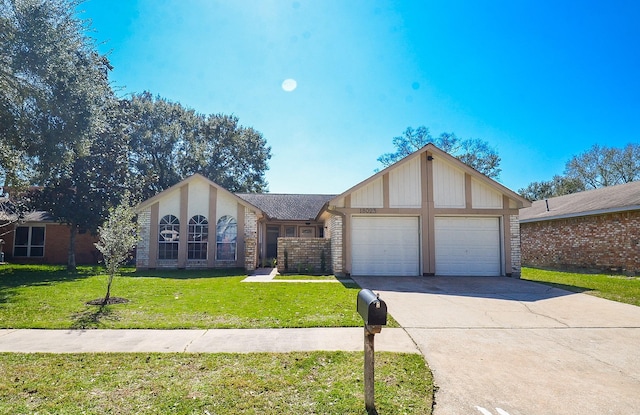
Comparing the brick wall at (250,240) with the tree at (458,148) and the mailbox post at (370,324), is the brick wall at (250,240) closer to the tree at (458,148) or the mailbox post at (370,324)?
the mailbox post at (370,324)

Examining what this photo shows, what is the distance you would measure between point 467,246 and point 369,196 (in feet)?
14.5

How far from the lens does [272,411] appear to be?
3.24 m

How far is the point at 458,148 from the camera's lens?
37000 millimetres

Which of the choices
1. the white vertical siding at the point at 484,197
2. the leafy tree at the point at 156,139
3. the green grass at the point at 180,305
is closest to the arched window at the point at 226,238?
the green grass at the point at 180,305

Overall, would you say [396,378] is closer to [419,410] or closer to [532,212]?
[419,410]

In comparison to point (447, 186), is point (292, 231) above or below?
below

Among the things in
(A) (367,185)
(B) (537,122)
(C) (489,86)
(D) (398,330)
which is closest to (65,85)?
(A) (367,185)

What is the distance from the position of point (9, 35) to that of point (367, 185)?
41.7ft

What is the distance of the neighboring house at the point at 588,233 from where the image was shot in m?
14.5

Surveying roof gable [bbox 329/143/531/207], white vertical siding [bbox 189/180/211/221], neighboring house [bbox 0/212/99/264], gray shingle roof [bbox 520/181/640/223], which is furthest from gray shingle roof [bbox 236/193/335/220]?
gray shingle roof [bbox 520/181/640/223]

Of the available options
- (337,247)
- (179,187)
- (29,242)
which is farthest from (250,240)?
(29,242)

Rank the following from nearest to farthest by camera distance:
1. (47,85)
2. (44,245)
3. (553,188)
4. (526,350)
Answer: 1. (526,350)
2. (47,85)
3. (44,245)
4. (553,188)

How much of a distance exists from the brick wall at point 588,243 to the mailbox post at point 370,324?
16510 mm

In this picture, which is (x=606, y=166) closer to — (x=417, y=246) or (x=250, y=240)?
(x=417, y=246)
